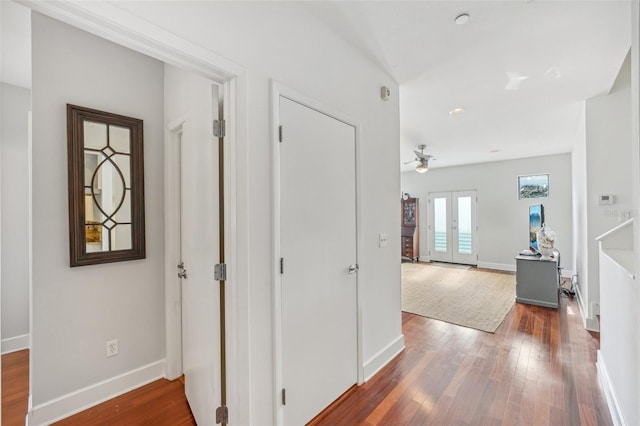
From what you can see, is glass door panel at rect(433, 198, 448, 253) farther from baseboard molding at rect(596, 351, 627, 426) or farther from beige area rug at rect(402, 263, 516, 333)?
baseboard molding at rect(596, 351, 627, 426)

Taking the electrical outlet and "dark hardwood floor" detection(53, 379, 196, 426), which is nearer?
"dark hardwood floor" detection(53, 379, 196, 426)

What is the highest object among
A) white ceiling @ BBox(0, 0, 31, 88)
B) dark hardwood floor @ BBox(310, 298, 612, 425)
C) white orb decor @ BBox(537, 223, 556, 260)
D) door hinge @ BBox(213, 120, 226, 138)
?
white ceiling @ BBox(0, 0, 31, 88)

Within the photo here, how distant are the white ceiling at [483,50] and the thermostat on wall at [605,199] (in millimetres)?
1189

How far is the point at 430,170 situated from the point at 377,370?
6.81m

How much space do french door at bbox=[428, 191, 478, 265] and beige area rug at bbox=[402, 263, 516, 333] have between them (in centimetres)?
105

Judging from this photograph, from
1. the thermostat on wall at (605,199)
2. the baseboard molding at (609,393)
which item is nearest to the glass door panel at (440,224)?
the thermostat on wall at (605,199)

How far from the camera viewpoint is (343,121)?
7.03 feet

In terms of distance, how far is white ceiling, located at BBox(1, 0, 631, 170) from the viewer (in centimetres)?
188

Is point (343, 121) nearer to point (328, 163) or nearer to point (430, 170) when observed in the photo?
point (328, 163)

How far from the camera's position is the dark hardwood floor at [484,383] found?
189cm

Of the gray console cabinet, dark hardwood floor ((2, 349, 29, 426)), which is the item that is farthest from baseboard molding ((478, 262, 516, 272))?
dark hardwood floor ((2, 349, 29, 426))

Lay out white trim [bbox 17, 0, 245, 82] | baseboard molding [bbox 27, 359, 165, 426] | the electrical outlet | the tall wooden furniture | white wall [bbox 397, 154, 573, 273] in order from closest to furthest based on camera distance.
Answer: white trim [bbox 17, 0, 245, 82], baseboard molding [bbox 27, 359, 165, 426], the electrical outlet, white wall [bbox 397, 154, 573, 273], the tall wooden furniture

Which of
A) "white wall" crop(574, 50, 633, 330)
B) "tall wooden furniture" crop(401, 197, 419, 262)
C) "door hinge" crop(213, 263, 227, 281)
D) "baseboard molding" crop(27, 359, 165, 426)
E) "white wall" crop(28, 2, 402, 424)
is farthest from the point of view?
"tall wooden furniture" crop(401, 197, 419, 262)

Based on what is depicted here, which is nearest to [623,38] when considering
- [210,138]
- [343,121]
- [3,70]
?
[343,121]
